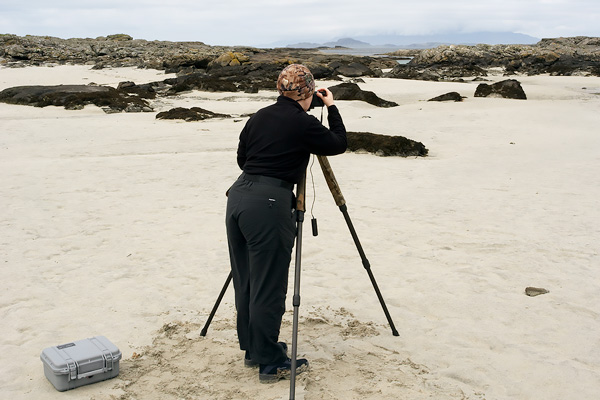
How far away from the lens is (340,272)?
629cm

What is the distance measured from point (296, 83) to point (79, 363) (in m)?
2.30

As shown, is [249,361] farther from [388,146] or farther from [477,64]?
[477,64]

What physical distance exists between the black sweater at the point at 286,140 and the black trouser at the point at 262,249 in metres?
0.09

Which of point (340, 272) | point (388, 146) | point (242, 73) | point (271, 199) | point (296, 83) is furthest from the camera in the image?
point (242, 73)

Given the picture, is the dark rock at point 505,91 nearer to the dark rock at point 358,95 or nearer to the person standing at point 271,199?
the dark rock at point 358,95

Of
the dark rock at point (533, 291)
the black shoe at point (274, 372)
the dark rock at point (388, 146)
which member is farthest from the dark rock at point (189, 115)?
the black shoe at point (274, 372)

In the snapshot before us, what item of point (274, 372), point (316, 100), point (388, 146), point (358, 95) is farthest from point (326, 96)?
point (358, 95)

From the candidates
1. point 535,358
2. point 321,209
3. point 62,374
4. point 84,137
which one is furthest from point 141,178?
point 535,358

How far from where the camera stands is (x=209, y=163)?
11.6 m

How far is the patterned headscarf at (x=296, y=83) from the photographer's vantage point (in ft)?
12.6

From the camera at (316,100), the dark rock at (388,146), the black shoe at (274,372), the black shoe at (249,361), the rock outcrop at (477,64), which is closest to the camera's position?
the black shoe at (274,372)

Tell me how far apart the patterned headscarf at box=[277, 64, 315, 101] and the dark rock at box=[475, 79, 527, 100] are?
1933 cm

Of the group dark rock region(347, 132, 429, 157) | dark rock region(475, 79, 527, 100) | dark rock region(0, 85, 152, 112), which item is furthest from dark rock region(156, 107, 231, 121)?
dark rock region(475, 79, 527, 100)

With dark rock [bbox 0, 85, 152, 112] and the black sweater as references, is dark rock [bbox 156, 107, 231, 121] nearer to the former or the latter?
dark rock [bbox 0, 85, 152, 112]
